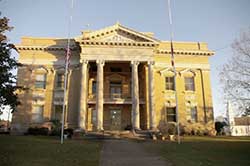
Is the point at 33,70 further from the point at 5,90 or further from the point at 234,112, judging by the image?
the point at 234,112

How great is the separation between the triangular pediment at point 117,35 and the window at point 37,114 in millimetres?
10064

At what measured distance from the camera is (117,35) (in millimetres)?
28250

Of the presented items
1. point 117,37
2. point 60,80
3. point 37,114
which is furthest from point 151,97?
point 37,114

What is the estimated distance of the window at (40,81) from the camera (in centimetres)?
2964

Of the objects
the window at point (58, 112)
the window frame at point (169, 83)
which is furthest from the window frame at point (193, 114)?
the window at point (58, 112)

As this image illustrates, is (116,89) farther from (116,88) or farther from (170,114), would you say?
(170,114)

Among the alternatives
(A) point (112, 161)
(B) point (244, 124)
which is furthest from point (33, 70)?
(B) point (244, 124)

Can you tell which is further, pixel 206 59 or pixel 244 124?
pixel 244 124

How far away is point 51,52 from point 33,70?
3137 millimetres

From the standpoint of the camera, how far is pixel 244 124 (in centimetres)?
7406

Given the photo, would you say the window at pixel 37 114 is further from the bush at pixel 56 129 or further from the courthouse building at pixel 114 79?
the bush at pixel 56 129

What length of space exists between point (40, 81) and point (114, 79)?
30.3 ft

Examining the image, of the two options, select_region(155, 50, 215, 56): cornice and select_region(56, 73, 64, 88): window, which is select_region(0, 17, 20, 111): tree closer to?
select_region(56, 73, 64, 88): window

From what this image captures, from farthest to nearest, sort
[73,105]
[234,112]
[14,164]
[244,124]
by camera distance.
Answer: [244,124], [73,105], [234,112], [14,164]
